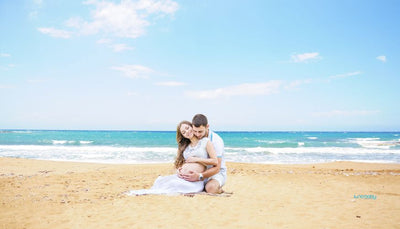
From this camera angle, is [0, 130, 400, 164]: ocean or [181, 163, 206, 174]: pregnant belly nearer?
[181, 163, 206, 174]: pregnant belly

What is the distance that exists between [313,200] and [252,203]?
1.41 m

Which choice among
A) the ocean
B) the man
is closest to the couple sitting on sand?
the man

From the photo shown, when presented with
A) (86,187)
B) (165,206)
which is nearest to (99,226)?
(165,206)

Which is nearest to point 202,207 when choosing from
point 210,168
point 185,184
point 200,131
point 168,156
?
point 210,168

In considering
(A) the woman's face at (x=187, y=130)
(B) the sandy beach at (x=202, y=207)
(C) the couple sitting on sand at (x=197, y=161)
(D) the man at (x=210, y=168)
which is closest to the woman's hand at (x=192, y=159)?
(C) the couple sitting on sand at (x=197, y=161)

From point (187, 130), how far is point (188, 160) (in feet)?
2.25

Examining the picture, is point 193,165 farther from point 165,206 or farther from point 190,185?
point 165,206

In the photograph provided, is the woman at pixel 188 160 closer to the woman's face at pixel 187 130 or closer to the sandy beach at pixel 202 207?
the woman's face at pixel 187 130

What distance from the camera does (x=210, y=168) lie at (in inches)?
220

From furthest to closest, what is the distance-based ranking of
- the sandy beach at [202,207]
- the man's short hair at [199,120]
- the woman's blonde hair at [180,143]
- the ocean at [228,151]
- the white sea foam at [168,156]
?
the ocean at [228,151] → the white sea foam at [168,156] → the woman's blonde hair at [180,143] → the man's short hair at [199,120] → the sandy beach at [202,207]

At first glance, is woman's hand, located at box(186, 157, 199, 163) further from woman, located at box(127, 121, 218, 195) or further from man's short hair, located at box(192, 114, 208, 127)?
man's short hair, located at box(192, 114, 208, 127)

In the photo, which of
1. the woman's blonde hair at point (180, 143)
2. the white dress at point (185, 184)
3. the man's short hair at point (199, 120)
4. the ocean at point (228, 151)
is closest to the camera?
the man's short hair at point (199, 120)

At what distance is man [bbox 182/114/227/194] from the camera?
210 inches

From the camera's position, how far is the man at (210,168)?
17.5 ft
